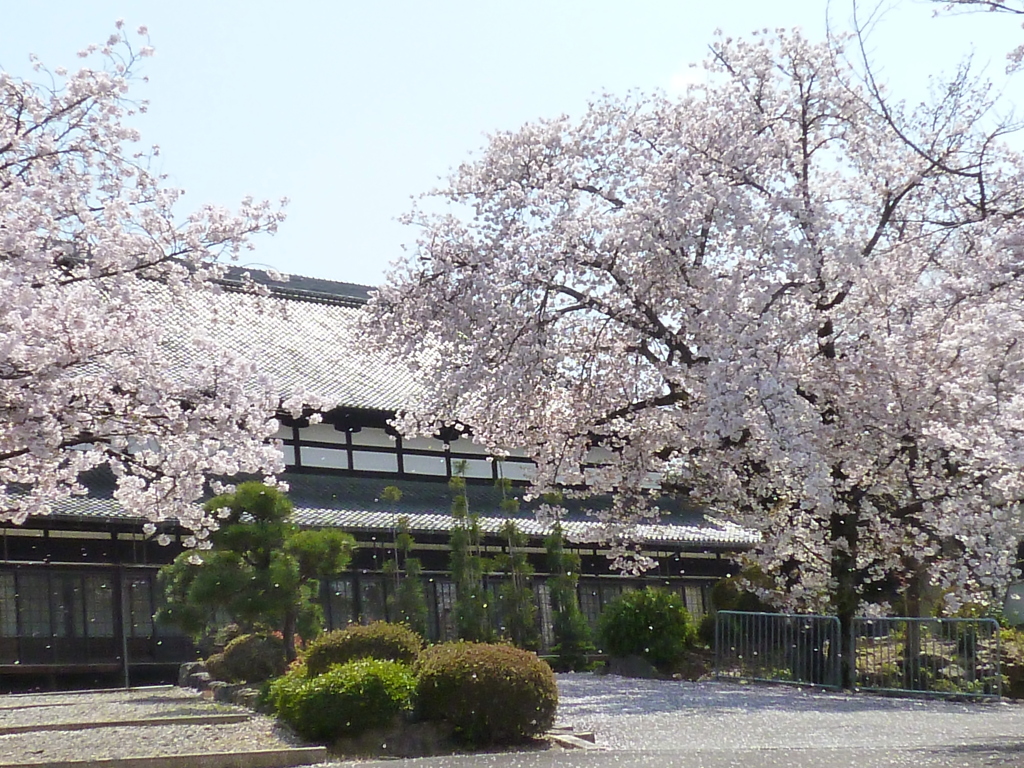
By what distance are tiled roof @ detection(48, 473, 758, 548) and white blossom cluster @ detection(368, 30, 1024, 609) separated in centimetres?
310

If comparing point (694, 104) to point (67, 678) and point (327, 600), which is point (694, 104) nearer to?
point (327, 600)

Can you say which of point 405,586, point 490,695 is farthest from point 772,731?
point 405,586

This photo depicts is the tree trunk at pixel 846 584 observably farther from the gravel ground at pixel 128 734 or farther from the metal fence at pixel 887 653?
the gravel ground at pixel 128 734

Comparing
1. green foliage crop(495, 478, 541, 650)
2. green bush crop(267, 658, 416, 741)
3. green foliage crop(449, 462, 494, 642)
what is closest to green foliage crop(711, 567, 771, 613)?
green foliage crop(495, 478, 541, 650)

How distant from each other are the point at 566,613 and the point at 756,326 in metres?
10.1

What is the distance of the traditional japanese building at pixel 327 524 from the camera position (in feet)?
63.5

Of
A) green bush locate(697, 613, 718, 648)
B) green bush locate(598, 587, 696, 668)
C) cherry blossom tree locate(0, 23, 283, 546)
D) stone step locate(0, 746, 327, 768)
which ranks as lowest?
green bush locate(697, 613, 718, 648)

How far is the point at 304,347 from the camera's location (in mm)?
27078

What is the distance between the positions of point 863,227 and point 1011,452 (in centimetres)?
478

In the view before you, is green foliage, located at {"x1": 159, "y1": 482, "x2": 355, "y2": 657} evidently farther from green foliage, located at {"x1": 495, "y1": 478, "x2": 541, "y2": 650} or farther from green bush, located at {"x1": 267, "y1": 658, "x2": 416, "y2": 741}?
green foliage, located at {"x1": 495, "y1": 478, "x2": 541, "y2": 650}

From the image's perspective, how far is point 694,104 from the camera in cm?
1574

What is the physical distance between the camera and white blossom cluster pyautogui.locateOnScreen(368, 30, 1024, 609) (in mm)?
13969

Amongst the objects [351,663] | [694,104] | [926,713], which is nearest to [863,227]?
[694,104]

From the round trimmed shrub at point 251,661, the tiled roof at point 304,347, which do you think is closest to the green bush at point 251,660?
the round trimmed shrub at point 251,661
